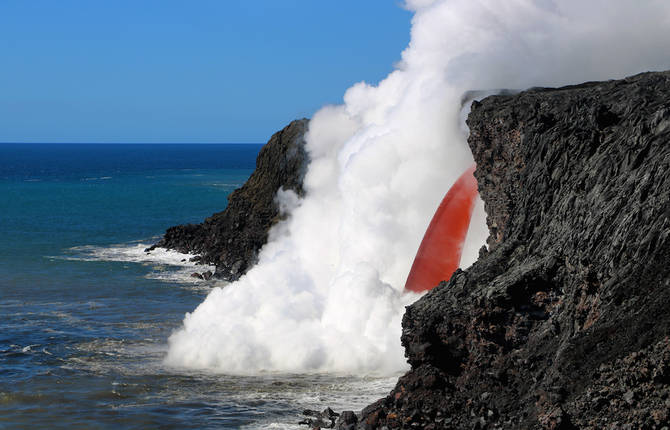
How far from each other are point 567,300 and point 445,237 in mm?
14308

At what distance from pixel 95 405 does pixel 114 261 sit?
3036cm

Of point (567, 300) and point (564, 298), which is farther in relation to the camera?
point (564, 298)

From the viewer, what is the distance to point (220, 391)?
88.5 ft

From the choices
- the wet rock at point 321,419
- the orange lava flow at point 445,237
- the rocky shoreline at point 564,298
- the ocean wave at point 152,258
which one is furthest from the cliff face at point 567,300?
the ocean wave at point 152,258

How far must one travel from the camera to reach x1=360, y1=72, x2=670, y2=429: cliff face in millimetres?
16531

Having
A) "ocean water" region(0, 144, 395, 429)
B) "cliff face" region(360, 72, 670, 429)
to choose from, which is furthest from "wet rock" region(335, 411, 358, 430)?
"ocean water" region(0, 144, 395, 429)

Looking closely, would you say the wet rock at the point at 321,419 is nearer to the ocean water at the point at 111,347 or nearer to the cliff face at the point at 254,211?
the ocean water at the point at 111,347

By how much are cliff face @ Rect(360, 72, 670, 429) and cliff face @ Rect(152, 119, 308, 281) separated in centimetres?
3135

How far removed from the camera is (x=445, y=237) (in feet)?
110

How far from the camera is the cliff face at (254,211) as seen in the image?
5447 centimetres

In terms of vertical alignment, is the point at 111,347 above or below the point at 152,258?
below

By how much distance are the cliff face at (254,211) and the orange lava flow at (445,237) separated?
65.0 feet

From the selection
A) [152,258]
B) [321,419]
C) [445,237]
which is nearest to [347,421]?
[321,419]

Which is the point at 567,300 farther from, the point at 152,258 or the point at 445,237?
the point at 152,258
